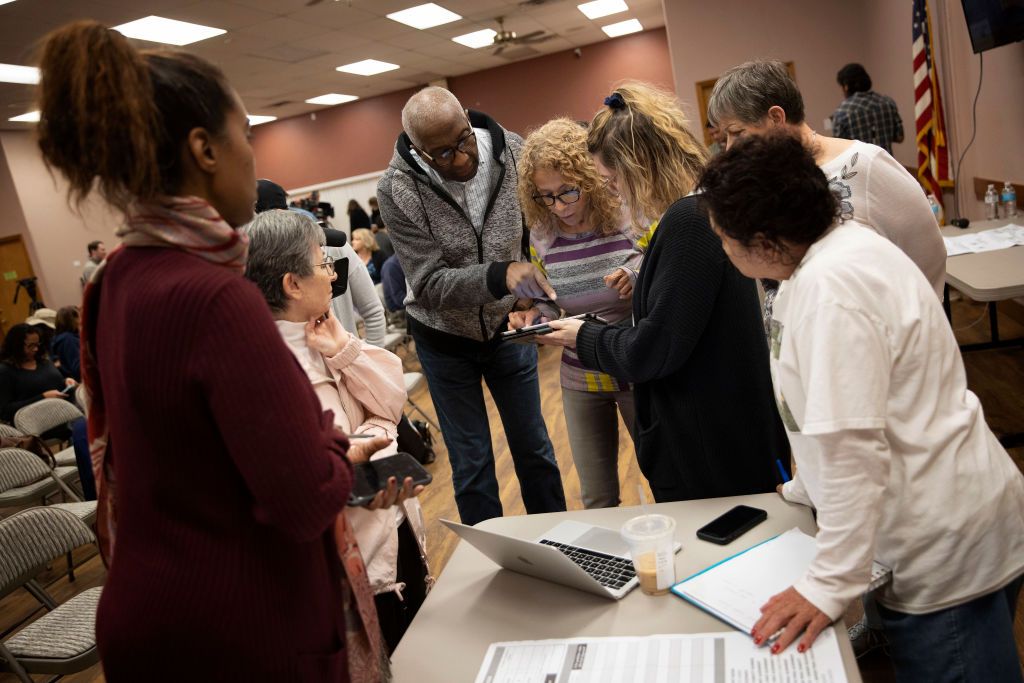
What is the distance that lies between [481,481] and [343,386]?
854mm

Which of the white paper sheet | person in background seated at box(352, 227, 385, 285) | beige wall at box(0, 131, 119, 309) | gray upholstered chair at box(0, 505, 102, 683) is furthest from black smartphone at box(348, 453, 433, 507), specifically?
beige wall at box(0, 131, 119, 309)

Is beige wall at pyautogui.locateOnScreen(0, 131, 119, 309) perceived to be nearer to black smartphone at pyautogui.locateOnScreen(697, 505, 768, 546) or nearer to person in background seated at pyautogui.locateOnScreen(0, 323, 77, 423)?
person in background seated at pyautogui.locateOnScreen(0, 323, 77, 423)

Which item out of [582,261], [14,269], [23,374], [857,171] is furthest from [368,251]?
[14,269]

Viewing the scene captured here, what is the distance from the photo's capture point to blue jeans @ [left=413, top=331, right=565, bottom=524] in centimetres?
246

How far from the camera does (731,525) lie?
1.43 metres

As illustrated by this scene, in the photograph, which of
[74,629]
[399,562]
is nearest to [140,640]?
[399,562]

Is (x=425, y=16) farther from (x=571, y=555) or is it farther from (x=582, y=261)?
(x=571, y=555)

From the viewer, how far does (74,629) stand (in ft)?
7.88

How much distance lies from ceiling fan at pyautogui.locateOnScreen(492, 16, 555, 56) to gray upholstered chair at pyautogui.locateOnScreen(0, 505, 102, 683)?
28.1 feet

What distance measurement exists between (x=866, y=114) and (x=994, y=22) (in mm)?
2488

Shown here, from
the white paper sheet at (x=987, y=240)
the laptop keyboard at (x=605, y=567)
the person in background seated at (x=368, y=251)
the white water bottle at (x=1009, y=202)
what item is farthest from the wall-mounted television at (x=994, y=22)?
the person in background seated at (x=368, y=251)

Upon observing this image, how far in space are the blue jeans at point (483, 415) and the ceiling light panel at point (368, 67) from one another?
9460 mm

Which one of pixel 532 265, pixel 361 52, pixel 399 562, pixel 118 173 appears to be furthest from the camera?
pixel 361 52

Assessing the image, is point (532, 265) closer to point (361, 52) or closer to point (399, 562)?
point (399, 562)
